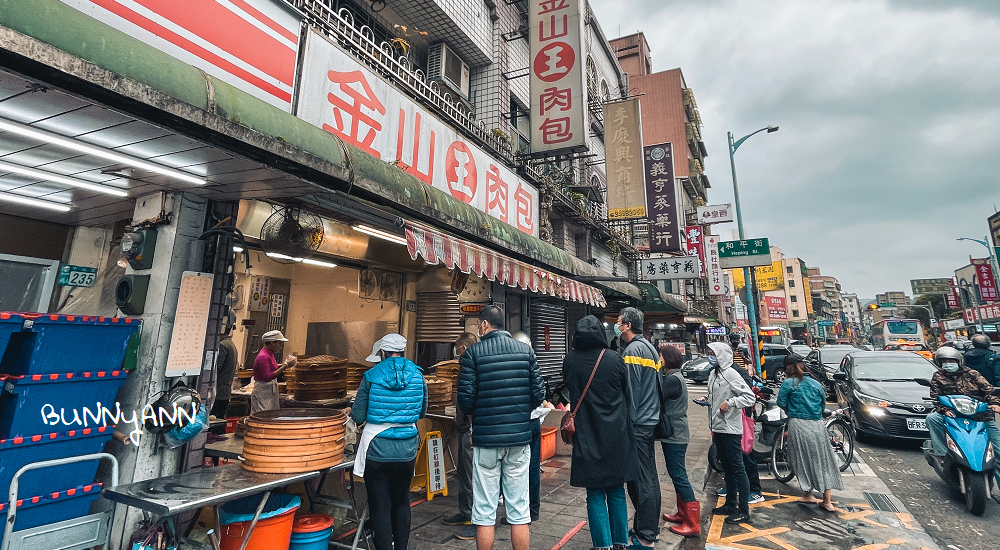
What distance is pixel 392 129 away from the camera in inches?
254

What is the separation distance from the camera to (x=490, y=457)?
3.96 m

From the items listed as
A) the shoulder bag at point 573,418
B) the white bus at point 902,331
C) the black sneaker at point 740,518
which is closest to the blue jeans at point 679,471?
the black sneaker at point 740,518

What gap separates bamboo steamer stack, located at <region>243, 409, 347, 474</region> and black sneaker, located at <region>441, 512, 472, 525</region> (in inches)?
75.6

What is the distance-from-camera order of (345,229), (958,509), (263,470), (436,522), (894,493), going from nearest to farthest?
(263,470), (436,522), (958,509), (894,493), (345,229)

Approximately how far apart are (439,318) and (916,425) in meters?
9.65

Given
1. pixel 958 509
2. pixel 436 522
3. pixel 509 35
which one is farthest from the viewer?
pixel 509 35

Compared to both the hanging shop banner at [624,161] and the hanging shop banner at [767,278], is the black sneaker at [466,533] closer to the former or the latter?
the hanging shop banner at [624,161]

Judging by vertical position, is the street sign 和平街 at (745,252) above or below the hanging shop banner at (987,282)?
below

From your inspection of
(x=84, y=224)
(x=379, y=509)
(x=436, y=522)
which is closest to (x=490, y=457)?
(x=379, y=509)

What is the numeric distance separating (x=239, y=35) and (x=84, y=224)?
3169 millimetres

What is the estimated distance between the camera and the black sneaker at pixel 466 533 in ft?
15.5

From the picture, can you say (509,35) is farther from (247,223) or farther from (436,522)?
(436,522)

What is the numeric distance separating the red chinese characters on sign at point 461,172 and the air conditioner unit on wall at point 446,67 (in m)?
2.77

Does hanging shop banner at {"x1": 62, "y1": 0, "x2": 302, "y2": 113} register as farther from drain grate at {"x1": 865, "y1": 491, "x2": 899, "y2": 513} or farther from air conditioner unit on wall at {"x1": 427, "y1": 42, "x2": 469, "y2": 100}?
drain grate at {"x1": 865, "y1": 491, "x2": 899, "y2": 513}
